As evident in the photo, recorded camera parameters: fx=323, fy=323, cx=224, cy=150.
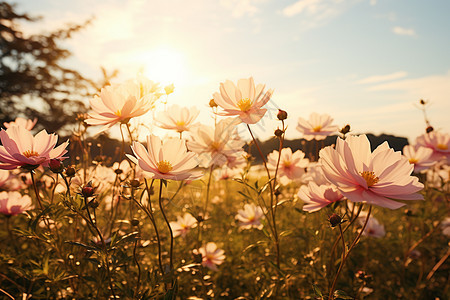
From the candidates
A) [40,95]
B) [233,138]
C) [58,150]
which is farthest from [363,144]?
[40,95]

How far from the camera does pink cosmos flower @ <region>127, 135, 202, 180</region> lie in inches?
40.9

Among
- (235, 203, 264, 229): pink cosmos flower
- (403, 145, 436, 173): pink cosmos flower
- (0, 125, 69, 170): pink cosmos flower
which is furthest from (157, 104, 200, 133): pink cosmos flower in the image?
(403, 145, 436, 173): pink cosmos flower

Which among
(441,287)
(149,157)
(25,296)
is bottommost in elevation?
(441,287)

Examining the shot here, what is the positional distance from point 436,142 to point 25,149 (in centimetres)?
240

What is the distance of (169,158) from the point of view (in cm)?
112

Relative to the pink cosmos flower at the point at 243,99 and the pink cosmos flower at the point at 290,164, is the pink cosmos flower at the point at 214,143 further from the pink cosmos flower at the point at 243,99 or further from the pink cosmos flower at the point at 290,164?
the pink cosmos flower at the point at 290,164

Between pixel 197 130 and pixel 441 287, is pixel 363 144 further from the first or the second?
pixel 441 287

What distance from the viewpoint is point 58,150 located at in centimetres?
106

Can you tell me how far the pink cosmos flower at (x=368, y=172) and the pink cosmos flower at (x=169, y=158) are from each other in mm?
409

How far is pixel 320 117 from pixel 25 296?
1.78 meters

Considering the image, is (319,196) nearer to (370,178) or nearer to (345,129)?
(370,178)

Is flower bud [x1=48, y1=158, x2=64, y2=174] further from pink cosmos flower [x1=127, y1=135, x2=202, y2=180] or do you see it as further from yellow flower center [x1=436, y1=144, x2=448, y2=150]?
yellow flower center [x1=436, y1=144, x2=448, y2=150]

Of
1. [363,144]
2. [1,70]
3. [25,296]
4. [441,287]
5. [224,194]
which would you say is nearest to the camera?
[363,144]

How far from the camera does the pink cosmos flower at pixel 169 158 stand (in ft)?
3.41
